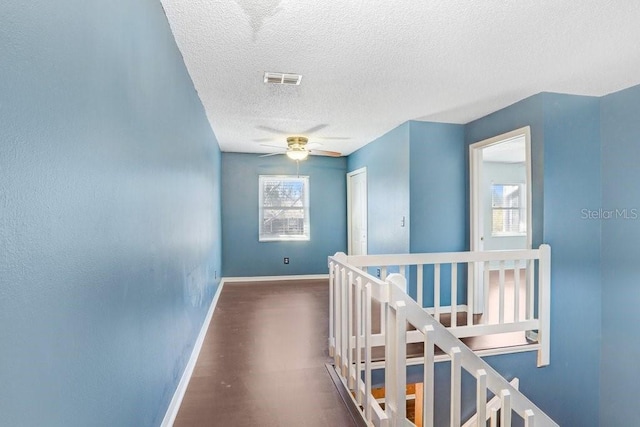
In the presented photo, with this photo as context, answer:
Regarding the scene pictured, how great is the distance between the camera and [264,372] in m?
2.56

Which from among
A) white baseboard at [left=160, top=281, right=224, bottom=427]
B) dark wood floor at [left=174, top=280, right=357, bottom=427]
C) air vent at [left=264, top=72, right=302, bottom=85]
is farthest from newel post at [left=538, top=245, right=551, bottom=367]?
white baseboard at [left=160, top=281, right=224, bottom=427]

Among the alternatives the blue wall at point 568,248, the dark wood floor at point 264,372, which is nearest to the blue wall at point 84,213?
the dark wood floor at point 264,372

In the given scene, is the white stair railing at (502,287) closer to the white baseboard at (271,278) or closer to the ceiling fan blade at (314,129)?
the ceiling fan blade at (314,129)

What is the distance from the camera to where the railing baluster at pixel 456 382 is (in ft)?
5.47

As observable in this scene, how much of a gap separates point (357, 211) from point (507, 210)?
358 centimetres

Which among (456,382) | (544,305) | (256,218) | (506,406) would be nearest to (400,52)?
(456,382)

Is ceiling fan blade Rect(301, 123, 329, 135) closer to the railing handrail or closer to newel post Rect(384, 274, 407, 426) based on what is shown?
the railing handrail

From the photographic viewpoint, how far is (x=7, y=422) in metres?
0.67

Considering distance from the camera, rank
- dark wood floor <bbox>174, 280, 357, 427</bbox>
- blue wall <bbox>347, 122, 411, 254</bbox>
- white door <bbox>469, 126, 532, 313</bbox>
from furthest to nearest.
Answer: blue wall <bbox>347, 122, 411, 254</bbox> → white door <bbox>469, 126, 532, 313</bbox> → dark wood floor <bbox>174, 280, 357, 427</bbox>

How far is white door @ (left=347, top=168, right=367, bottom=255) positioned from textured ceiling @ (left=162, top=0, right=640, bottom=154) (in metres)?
2.06

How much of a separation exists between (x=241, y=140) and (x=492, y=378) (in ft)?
14.1

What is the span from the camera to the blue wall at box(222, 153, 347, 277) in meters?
5.84

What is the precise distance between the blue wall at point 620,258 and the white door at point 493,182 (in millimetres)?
699

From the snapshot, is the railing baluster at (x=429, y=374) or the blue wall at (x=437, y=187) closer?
the railing baluster at (x=429, y=374)
